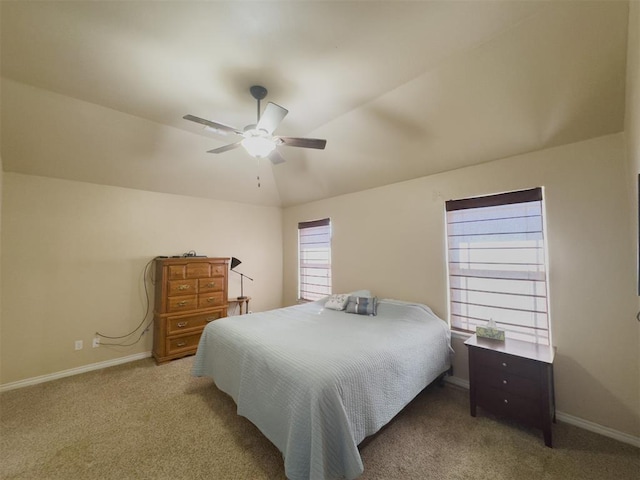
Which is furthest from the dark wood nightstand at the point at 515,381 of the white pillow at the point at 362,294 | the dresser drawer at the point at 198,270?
the dresser drawer at the point at 198,270

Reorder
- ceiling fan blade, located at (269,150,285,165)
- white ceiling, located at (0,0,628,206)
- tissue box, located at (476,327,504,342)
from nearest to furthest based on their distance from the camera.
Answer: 1. white ceiling, located at (0,0,628,206)
2. tissue box, located at (476,327,504,342)
3. ceiling fan blade, located at (269,150,285,165)

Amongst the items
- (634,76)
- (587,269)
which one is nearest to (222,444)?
(587,269)

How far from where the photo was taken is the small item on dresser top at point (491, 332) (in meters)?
2.38

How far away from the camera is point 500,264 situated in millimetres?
2598

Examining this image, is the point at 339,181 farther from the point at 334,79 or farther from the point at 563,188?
the point at 563,188

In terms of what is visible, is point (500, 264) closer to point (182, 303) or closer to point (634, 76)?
point (634, 76)

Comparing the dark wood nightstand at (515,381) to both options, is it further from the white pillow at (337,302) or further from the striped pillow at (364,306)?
the white pillow at (337,302)

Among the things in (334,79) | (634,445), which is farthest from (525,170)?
(634,445)

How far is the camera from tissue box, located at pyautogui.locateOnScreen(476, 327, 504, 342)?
2376 millimetres

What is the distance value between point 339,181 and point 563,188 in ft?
8.07

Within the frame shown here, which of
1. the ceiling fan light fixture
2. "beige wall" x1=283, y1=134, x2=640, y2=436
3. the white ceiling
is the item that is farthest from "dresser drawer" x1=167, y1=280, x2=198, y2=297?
"beige wall" x1=283, y1=134, x2=640, y2=436

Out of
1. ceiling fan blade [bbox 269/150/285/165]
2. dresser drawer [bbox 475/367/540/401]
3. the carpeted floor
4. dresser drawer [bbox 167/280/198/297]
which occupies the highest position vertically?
ceiling fan blade [bbox 269/150/285/165]

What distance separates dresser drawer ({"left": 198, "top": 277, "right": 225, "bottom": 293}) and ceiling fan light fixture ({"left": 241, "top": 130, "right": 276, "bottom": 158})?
89.4 inches

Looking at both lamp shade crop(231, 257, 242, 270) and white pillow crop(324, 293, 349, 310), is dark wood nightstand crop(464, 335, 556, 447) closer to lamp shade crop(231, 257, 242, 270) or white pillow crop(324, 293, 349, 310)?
white pillow crop(324, 293, 349, 310)
